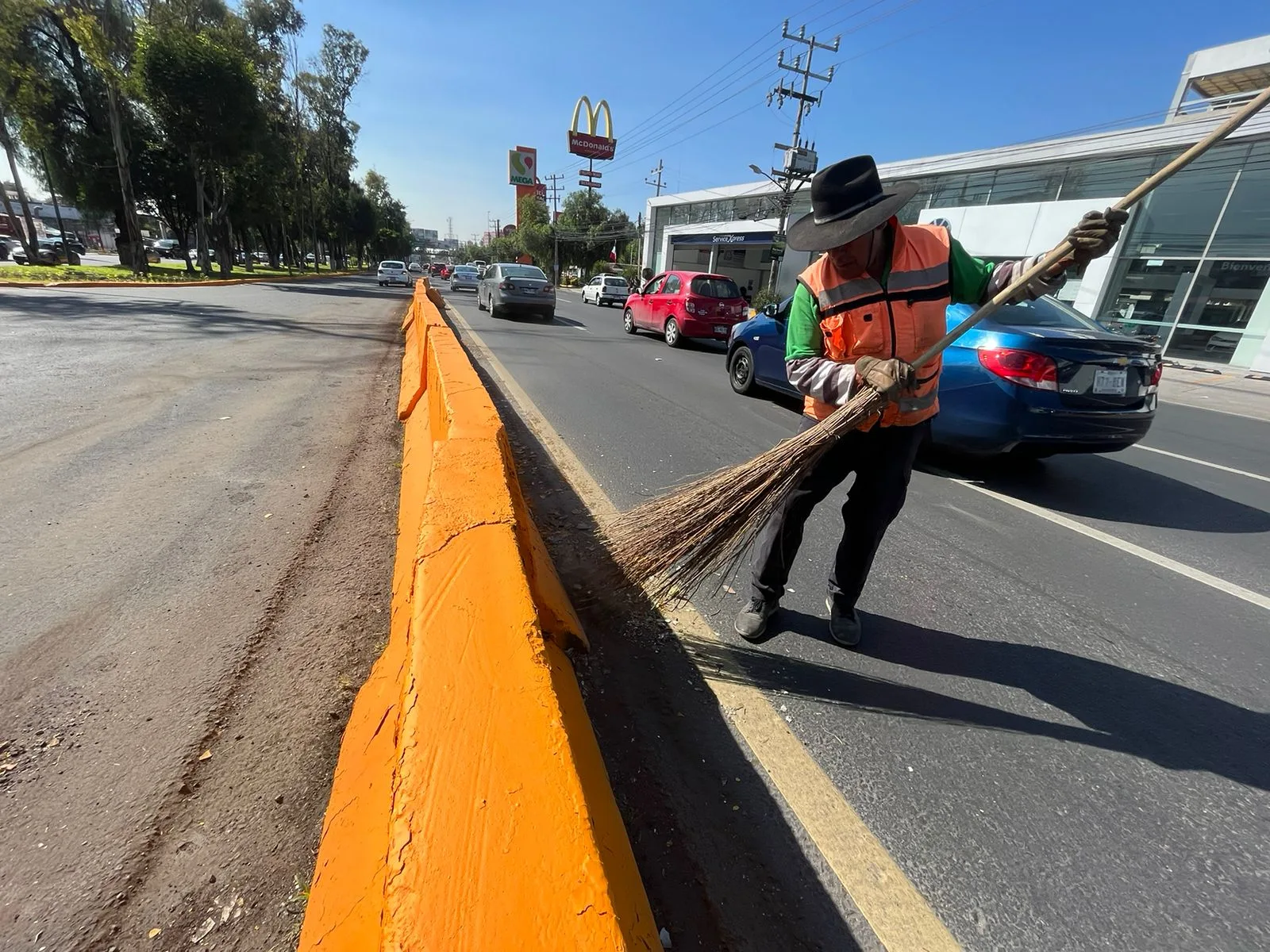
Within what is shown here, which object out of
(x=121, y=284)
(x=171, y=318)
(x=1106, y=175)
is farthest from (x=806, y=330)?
(x=121, y=284)

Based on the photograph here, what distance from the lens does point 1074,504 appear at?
4.27 metres

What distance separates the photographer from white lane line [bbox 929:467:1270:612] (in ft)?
10.1

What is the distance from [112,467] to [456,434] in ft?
9.02

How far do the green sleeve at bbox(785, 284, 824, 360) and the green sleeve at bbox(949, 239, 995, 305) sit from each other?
559 mm

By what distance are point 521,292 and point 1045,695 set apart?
15.1m

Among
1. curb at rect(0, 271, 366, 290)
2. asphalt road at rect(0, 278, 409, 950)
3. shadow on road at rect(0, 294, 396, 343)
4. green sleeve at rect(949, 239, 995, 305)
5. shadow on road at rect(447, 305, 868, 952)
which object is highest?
green sleeve at rect(949, 239, 995, 305)

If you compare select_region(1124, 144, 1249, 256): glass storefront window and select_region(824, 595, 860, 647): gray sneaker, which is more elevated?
select_region(1124, 144, 1249, 256): glass storefront window

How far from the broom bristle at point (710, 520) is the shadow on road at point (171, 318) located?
9817 mm

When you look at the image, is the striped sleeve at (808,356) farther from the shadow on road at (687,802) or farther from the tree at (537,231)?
the tree at (537,231)

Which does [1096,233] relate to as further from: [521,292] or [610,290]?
[610,290]

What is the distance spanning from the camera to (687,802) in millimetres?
1663

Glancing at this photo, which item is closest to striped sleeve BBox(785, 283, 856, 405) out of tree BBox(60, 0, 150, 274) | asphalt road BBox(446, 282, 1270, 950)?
asphalt road BBox(446, 282, 1270, 950)

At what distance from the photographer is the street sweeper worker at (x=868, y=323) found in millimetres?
2033

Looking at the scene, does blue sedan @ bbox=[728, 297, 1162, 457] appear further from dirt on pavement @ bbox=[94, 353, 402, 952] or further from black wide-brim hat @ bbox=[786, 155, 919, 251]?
dirt on pavement @ bbox=[94, 353, 402, 952]
